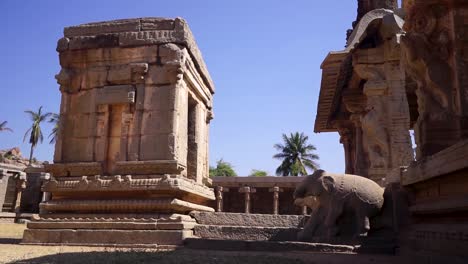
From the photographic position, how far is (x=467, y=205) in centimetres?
351

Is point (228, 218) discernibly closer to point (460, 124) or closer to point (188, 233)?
point (188, 233)

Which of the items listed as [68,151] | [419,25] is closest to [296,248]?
[419,25]

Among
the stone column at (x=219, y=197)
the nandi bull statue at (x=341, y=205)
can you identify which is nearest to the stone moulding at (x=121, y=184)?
the nandi bull statue at (x=341, y=205)

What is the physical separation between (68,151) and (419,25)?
6339mm

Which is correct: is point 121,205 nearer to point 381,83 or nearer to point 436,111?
point 436,111

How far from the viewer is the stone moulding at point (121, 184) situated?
689 cm

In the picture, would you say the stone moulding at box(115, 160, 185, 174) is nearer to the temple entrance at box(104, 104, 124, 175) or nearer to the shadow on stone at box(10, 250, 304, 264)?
the temple entrance at box(104, 104, 124, 175)

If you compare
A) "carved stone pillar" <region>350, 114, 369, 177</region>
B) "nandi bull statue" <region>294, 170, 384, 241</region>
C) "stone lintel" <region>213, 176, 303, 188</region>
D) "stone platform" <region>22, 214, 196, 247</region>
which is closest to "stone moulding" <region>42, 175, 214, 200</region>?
"stone platform" <region>22, 214, 196, 247</region>

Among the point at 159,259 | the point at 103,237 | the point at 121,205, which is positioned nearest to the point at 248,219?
the point at 121,205

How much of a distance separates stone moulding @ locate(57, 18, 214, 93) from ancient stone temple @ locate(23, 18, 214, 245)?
20mm

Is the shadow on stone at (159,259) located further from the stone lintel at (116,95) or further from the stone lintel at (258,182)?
the stone lintel at (258,182)

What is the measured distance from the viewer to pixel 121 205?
23.0ft

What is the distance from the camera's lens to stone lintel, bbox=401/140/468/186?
3580mm

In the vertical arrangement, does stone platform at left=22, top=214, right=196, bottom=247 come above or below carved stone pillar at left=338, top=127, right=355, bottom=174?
below
